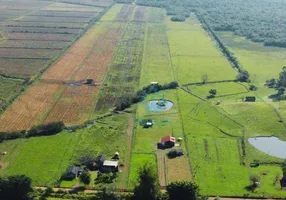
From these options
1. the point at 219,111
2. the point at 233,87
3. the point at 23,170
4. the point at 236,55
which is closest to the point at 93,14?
the point at 236,55

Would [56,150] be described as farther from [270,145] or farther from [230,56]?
[230,56]

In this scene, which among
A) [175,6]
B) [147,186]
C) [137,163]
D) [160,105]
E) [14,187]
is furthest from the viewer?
[175,6]

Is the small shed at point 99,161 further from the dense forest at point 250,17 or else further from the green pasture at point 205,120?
the dense forest at point 250,17

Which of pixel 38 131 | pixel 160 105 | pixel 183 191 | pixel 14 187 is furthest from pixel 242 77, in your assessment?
pixel 14 187

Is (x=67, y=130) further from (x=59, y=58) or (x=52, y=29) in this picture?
(x=52, y=29)

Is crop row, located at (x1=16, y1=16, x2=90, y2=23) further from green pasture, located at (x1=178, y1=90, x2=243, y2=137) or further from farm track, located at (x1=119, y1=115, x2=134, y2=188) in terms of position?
farm track, located at (x1=119, y1=115, x2=134, y2=188)
